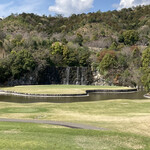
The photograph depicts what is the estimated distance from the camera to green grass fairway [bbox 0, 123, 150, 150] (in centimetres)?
1096

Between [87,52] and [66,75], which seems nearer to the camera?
[66,75]

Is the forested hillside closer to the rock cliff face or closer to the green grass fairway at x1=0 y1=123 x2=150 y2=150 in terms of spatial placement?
the rock cliff face

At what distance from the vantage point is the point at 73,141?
1230 centimetres

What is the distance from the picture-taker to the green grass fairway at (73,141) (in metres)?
11.0

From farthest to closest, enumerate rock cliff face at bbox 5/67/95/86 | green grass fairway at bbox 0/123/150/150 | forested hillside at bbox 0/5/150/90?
rock cliff face at bbox 5/67/95/86 → forested hillside at bbox 0/5/150/90 → green grass fairway at bbox 0/123/150/150

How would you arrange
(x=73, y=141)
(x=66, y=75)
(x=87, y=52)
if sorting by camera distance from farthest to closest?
(x=87, y=52), (x=66, y=75), (x=73, y=141)

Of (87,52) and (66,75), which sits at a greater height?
(87,52)

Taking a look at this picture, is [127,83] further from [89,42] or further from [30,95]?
[89,42]

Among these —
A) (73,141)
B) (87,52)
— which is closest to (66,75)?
(87,52)

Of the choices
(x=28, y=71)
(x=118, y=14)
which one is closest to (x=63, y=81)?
(x=28, y=71)

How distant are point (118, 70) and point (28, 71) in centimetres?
2920

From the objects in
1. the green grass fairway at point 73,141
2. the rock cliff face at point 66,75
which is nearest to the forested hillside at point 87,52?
the rock cliff face at point 66,75

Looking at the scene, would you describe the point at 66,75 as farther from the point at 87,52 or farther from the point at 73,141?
the point at 73,141

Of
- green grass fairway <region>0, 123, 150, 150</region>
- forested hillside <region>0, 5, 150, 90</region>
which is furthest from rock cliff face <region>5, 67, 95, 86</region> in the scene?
green grass fairway <region>0, 123, 150, 150</region>
